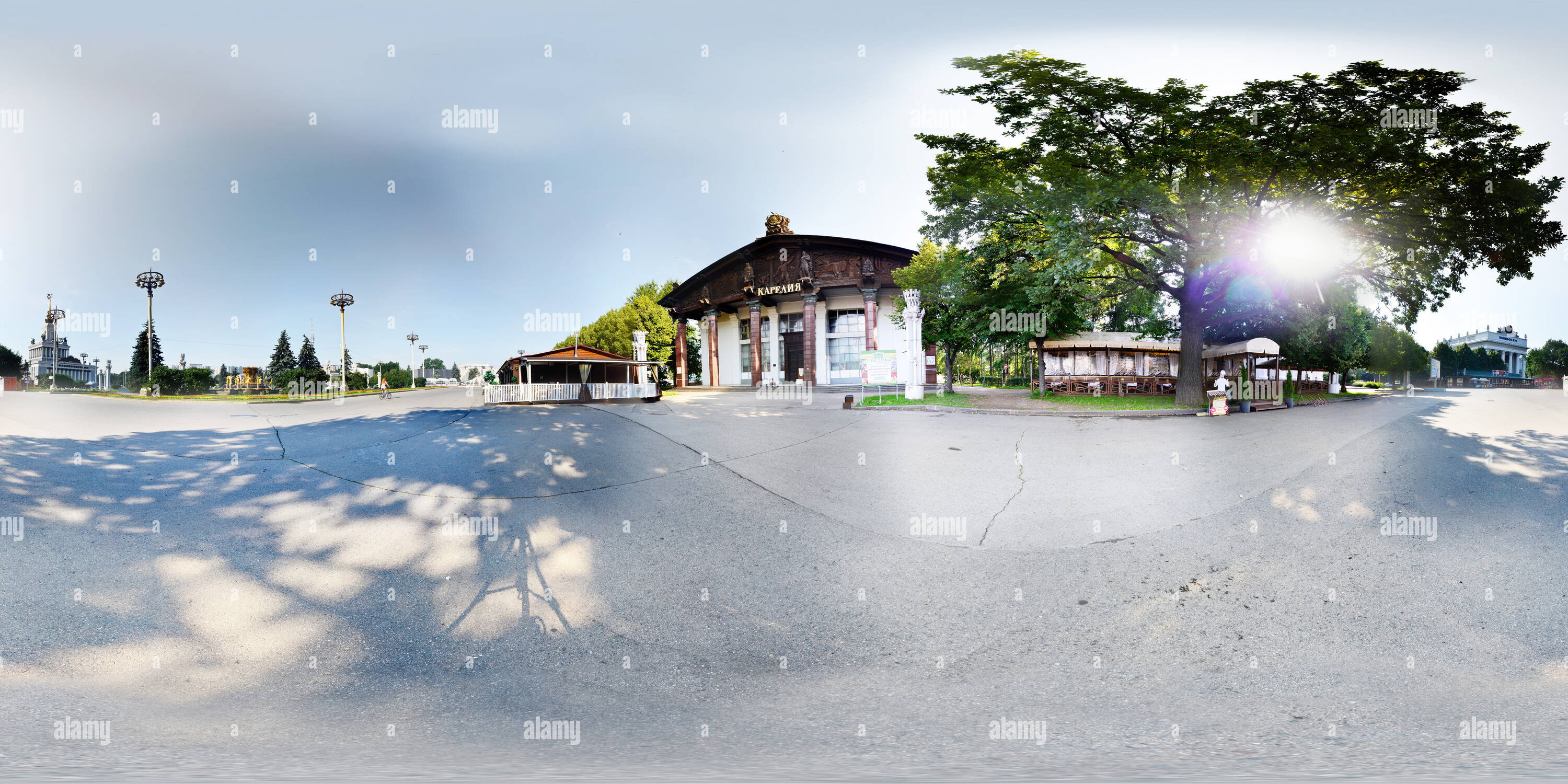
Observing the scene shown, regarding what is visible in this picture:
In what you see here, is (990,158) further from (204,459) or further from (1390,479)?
(204,459)

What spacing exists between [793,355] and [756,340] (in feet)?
7.66

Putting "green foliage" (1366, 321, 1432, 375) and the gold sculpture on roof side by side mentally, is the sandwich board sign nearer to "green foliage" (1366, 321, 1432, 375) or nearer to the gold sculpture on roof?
the gold sculpture on roof

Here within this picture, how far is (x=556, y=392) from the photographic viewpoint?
40.9 feet

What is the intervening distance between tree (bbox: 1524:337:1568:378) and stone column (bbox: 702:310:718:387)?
41.5m

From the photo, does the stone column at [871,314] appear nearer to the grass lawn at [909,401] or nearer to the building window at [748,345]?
the building window at [748,345]

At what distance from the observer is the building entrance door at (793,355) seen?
29.2 metres

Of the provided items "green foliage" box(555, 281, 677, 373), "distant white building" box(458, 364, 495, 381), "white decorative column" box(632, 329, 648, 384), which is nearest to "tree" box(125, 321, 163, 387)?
"distant white building" box(458, 364, 495, 381)

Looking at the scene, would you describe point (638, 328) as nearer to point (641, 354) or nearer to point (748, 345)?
point (748, 345)

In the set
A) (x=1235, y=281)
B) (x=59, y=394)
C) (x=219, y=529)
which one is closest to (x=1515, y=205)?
(x=1235, y=281)

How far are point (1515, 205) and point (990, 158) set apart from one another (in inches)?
399

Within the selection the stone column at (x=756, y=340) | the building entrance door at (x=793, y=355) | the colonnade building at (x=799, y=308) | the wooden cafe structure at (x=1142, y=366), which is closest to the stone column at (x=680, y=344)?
the colonnade building at (x=799, y=308)

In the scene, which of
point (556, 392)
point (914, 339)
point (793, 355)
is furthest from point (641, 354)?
point (914, 339)

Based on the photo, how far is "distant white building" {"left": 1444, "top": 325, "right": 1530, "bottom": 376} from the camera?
135ft

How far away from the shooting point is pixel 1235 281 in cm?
1520
